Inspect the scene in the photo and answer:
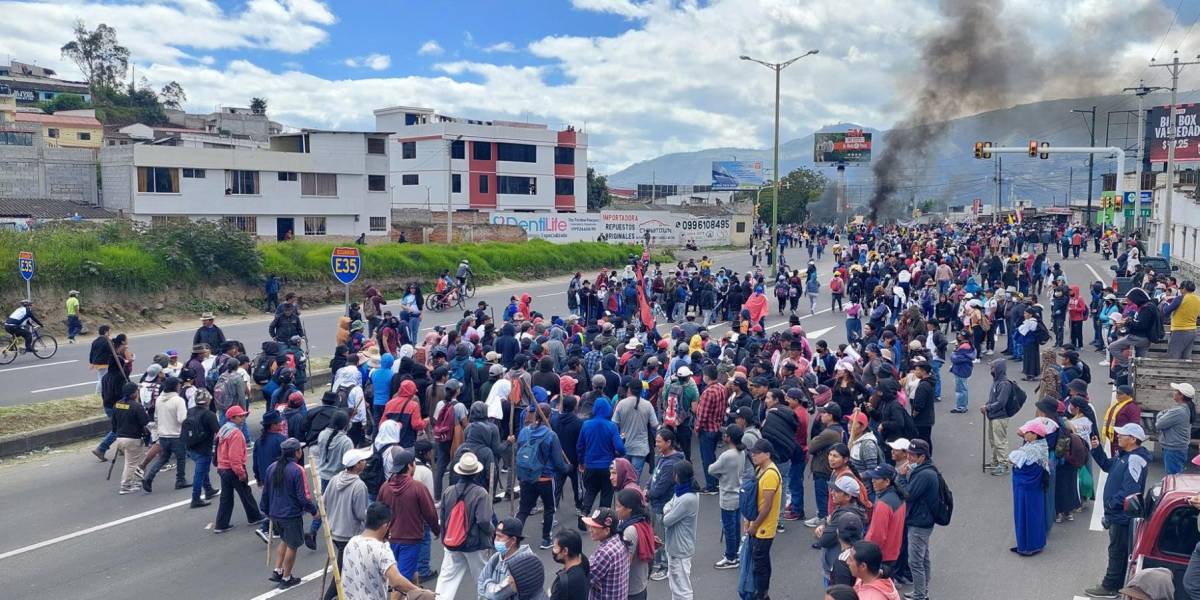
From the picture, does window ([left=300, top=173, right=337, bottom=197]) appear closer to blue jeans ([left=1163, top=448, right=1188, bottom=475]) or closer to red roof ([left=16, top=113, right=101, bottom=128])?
red roof ([left=16, top=113, right=101, bottom=128])

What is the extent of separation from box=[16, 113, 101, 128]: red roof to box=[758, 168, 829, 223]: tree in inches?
2336

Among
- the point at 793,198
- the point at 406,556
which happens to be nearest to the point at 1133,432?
the point at 406,556

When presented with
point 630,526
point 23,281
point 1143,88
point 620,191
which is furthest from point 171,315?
point 620,191

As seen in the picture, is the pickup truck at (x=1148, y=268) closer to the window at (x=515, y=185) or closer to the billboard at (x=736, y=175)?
the window at (x=515, y=185)

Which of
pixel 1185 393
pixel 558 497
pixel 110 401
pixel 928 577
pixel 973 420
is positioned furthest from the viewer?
pixel 973 420

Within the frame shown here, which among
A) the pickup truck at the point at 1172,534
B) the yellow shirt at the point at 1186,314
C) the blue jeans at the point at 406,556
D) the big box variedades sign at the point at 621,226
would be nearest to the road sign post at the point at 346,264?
the blue jeans at the point at 406,556

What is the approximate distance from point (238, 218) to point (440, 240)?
35.6ft

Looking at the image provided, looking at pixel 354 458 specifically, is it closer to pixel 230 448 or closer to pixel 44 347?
pixel 230 448

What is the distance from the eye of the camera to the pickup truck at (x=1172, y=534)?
6637 millimetres

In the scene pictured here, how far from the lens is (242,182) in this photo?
4447 centimetres

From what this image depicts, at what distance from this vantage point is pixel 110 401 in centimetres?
1308

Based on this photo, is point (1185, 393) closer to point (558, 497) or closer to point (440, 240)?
point (558, 497)

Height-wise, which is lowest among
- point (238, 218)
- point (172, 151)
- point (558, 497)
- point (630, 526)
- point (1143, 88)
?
point (558, 497)

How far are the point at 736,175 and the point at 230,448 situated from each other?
4994 inches
